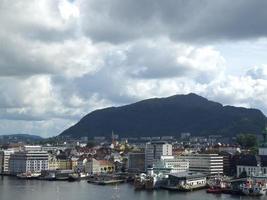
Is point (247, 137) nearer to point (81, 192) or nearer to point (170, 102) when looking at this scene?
point (81, 192)

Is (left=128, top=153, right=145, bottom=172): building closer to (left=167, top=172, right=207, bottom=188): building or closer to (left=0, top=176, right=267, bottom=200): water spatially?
(left=167, top=172, right=207, bottom=188): building

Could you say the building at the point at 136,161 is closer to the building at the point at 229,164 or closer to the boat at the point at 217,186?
the building at the point at 229,164

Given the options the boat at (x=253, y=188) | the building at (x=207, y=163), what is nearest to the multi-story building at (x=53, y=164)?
the building at (x=207, y=163)

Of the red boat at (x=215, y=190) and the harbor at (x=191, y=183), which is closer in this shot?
the harbor at (x=191, y=183)

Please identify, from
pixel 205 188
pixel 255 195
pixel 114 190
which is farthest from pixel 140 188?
pixel 255 195

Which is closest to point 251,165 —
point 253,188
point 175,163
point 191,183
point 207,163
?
point 207,163

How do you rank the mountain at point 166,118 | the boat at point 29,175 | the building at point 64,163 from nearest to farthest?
the boat at point 29,175 < the building at point 64,163 < the mountain at point 166,118
